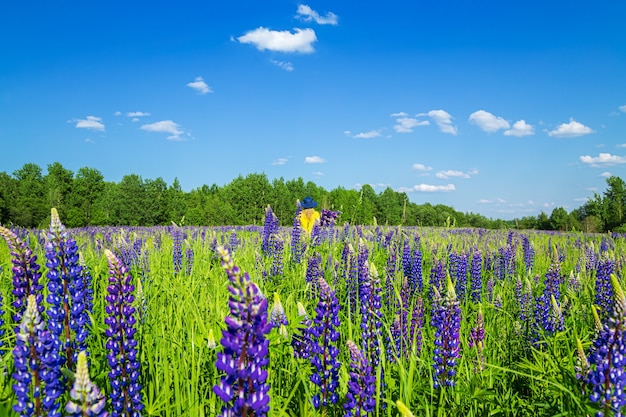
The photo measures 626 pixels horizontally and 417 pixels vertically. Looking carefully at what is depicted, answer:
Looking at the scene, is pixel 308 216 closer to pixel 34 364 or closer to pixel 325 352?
pixel 325 352

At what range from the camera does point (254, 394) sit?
143 cm

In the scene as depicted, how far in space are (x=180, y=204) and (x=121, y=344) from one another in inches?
2202

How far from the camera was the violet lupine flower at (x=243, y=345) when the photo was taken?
53.4 inches

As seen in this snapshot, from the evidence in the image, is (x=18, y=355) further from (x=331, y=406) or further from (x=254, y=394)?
(x=331, y=406)

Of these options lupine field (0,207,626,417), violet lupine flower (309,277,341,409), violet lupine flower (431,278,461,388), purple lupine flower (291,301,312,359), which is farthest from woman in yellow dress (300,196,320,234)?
violet lupine flower (309,277,341,409)

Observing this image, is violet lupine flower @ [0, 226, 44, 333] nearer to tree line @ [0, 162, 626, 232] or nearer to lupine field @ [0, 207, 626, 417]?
lupine field @ [0, 207, 626, 417]

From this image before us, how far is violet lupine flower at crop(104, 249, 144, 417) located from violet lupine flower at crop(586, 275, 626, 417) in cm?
228

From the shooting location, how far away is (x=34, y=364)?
1591mm

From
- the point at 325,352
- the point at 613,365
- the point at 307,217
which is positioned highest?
the point at 307,217

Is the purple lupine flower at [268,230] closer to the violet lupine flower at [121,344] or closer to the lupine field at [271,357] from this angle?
the lupine field at [271,357]

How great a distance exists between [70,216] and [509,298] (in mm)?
49857

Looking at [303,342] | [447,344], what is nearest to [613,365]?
[447,344]

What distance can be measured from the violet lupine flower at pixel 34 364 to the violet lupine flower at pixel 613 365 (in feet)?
7.83

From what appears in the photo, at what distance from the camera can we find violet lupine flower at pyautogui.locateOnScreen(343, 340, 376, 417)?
2.05 meters
